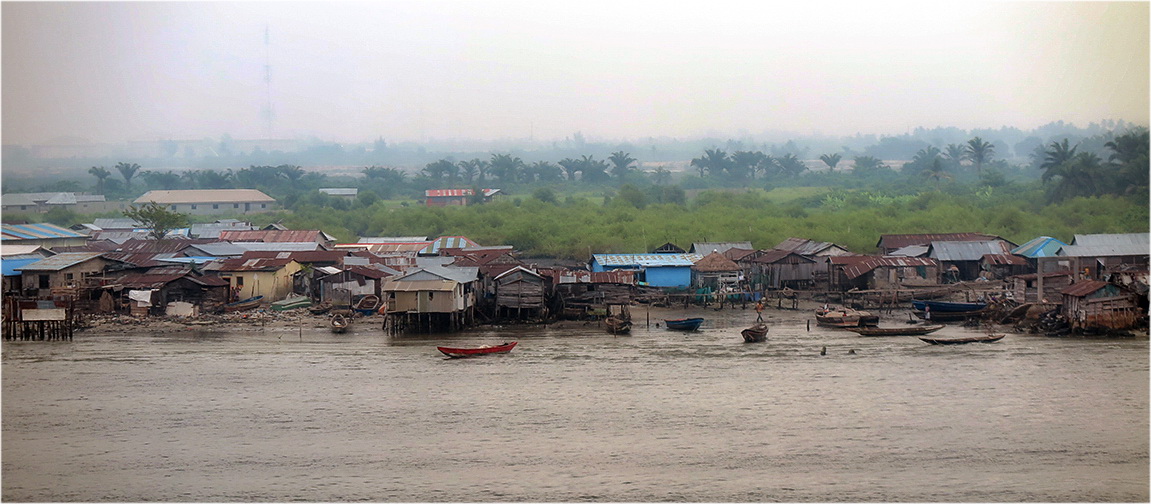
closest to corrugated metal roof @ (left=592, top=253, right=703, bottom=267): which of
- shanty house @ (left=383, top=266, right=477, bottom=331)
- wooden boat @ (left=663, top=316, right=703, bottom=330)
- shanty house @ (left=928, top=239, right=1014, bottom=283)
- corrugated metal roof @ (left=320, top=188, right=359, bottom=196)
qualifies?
wooden boat @ (left=663, top=316, right=703, bottom=330)

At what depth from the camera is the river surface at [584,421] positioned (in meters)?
12.3

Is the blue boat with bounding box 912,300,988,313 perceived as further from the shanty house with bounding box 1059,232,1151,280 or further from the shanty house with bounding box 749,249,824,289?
the shanty house with bounding box 749,249,824,289

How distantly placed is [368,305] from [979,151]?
45698 millimetres

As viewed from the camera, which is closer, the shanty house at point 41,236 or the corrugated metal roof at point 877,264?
the corrugated metal roof at point 877,264

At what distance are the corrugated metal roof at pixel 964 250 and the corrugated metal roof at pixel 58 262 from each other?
23421 mm

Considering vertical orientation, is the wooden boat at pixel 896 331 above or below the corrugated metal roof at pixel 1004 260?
below

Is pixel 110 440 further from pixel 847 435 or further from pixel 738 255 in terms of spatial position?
pixel 738 255

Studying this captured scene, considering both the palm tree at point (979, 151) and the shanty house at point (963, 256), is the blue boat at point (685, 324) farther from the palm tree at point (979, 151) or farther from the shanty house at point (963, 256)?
the palm tree at point (979, 151)

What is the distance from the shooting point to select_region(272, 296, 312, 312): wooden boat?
2631cm

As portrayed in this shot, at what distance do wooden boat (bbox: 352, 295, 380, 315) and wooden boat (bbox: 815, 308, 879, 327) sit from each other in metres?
11.1

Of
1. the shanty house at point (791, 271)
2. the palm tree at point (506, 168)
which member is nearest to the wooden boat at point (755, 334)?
the shanty house at point (791, 271)

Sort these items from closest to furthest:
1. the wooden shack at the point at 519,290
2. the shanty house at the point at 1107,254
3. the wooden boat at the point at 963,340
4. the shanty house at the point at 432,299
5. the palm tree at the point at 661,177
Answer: the wooden boat at the point at 963,340, the shanty house at the point at 432,299, the wooden shack at the point at 519,290, the shanty house at the point at 1107,254, the palm tree at the point at 661,177

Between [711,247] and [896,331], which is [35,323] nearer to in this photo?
[896,331]

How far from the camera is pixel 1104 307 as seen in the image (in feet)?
69.2
